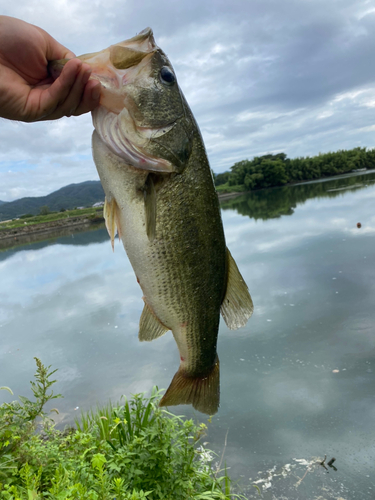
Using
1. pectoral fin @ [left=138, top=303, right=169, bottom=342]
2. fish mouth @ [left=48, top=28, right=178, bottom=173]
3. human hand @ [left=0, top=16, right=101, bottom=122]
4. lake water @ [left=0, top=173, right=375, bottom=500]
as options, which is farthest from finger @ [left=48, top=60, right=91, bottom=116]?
lake water @ [left=0, top=173, right=375, bottom=500]

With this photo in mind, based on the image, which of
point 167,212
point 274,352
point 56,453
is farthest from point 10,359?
Answer: point 167,212

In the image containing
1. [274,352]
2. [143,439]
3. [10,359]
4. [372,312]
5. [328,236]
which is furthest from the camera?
[328,236]

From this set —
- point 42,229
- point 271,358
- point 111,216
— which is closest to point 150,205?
point 111,216

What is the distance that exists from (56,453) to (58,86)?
2.73 meters

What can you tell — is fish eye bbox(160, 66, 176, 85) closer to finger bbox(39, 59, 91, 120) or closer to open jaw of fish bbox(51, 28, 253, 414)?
open jaw of fish bbox(51, 28, 253, 414)

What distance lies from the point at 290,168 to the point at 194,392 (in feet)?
287

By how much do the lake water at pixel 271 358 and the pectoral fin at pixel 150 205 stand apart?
4.03 m

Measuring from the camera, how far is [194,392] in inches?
82.8

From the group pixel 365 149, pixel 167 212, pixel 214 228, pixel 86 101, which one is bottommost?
pixel 214 228

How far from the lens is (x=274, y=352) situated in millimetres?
7457

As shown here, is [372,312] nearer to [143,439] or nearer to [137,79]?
[143,439]

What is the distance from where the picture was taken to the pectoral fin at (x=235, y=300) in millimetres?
2061

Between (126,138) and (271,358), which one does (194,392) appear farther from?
(271,358)

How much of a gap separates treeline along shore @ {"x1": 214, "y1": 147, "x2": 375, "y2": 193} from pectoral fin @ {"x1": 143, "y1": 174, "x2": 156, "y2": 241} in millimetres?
74152
